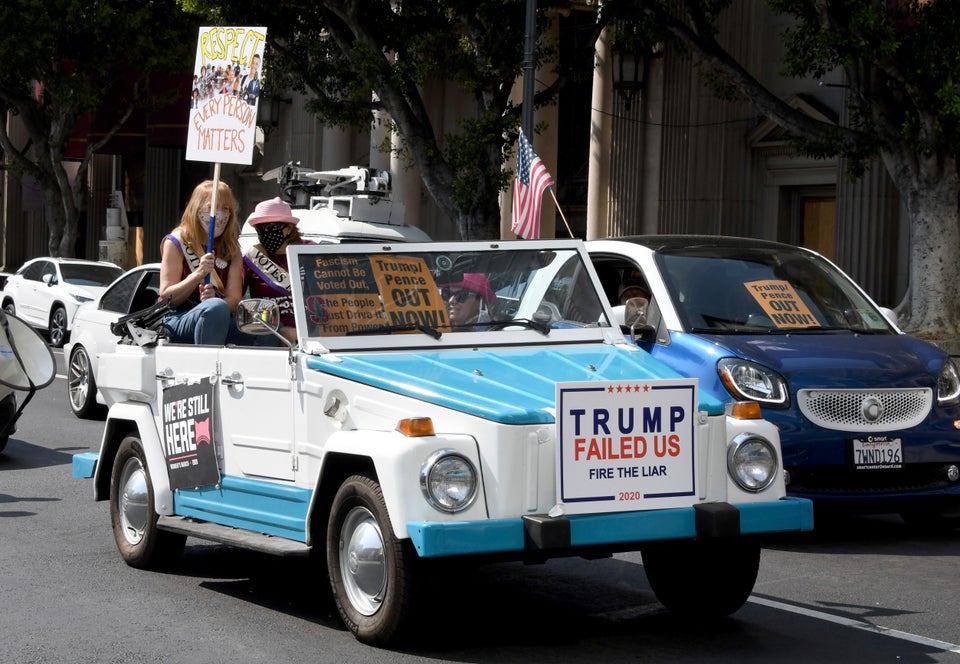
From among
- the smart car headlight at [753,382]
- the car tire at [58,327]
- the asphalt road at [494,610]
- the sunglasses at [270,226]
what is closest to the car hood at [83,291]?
the car tire at [58,327]

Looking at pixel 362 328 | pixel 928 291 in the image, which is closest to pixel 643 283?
pixel 362 328

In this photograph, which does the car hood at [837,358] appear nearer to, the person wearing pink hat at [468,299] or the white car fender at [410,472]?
the person wearing pink hat at [468,299]

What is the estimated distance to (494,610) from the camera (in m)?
6.67

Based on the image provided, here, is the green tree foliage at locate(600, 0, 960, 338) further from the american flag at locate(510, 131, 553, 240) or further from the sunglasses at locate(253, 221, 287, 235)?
the sunglasses at locate(253, 221, 287, 235)

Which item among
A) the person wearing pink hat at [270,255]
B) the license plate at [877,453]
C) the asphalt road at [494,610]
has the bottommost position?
the asphalt road at [494,610]

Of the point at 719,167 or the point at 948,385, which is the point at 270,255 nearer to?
the point at 948,385

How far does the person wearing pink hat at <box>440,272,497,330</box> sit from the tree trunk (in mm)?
11380

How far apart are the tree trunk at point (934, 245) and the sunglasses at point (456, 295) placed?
11.5 metres

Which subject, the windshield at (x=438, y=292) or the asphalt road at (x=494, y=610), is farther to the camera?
the windshield at (x=438, y=292)

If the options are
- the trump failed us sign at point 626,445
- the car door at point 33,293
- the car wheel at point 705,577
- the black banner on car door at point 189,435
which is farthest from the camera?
the car door at point 33,293

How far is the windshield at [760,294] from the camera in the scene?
918 cm

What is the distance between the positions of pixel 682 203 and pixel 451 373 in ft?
63.3

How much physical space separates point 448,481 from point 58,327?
22.2 m

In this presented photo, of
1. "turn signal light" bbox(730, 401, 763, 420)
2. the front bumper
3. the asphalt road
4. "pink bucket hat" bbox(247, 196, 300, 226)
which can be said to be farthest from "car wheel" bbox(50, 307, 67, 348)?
the front bumper
